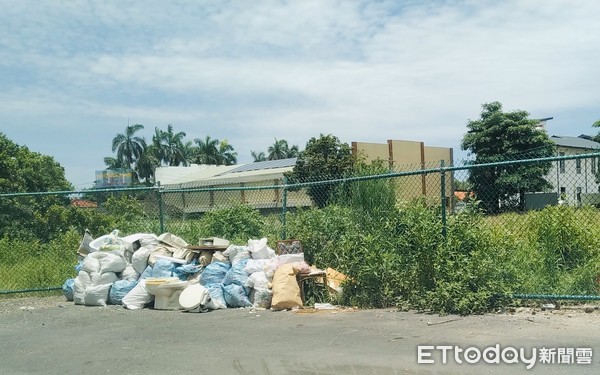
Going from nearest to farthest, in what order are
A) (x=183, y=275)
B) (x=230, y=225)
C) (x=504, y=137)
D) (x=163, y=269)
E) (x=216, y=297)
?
(x=216, y=297), (x=163, y=269), (x=183, y=275), (x=230, y=225), (x=504, y=137)

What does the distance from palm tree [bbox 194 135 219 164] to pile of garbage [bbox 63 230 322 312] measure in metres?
67.9

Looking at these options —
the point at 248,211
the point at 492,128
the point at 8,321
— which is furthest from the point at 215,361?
the point at 492,128

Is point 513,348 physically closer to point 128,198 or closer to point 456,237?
point 456,237

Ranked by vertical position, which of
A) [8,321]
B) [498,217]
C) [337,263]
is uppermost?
[498,217]

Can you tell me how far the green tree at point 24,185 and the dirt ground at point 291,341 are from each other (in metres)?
4.99

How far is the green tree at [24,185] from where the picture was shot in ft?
41.8

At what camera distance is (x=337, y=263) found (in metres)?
9.19

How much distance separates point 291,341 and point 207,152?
73310mm

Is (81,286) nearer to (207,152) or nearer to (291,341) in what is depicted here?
(291,341)

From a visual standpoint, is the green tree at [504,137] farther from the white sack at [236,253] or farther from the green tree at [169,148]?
the green tree at [169,148]

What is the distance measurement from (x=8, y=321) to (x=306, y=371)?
5.36m

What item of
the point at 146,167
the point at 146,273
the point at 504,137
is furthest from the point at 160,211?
the point at 146,167

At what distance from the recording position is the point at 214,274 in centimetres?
902

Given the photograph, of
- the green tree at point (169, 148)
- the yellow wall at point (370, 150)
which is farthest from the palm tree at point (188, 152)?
the yellow wall at point (370, 150)
